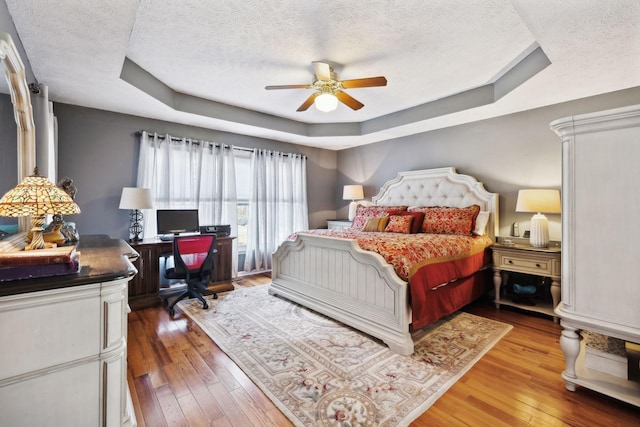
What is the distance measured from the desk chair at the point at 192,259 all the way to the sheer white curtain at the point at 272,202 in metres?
1.57

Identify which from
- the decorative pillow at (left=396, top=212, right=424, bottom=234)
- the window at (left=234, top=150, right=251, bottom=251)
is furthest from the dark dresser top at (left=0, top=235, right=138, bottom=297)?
the window at (left=234, top=150, right=251, bottom=251)

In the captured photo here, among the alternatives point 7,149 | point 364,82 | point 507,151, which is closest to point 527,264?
point 507,151

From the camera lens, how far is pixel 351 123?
4914 mm

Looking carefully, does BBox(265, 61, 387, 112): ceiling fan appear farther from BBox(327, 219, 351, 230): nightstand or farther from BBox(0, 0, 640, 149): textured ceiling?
BBox(327, 219, 351, 230): nightstand

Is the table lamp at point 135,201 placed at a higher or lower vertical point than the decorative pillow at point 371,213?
higher

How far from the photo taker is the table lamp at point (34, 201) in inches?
44.4

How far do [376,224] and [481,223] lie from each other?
1281mm

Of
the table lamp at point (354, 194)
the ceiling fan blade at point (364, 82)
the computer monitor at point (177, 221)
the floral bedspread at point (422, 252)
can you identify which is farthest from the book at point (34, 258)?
the table lamp at point (354, 194)

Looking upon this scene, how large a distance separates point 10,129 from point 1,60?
0.45 metres

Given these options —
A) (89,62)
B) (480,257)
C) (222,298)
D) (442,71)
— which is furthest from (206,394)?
(442,71)

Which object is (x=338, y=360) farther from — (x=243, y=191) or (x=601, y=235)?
(x=243, y=191)

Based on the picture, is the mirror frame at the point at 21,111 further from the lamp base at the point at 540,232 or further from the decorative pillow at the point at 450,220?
the lamp base at the point at 540,232

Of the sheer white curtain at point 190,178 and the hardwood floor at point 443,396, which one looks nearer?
the hardwood floor at point 443,396

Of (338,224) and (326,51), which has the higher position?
(326,51)
